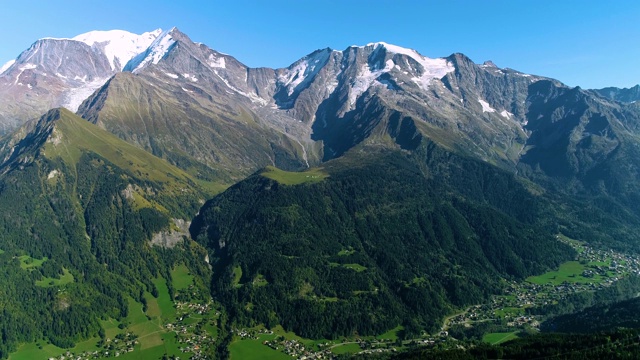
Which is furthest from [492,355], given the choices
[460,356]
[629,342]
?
[629,342]

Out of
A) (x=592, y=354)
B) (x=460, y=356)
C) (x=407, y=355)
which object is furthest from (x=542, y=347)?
(x=407, y=355)

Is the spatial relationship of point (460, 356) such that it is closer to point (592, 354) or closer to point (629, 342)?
point (592, 354)

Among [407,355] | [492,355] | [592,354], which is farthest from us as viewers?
[407,355]

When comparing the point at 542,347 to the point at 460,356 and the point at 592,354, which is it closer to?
the point at 592,354

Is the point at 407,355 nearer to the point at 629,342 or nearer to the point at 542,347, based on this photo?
the point at 542,347

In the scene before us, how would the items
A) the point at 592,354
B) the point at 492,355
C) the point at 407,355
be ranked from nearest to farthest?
the point at 592,354
the point at 492,355
the point at 407,355

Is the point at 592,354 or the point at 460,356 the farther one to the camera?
the point at 460,356

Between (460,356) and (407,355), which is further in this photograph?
(407,355)

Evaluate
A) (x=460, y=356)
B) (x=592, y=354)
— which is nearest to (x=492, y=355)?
(x=460, y=356)
